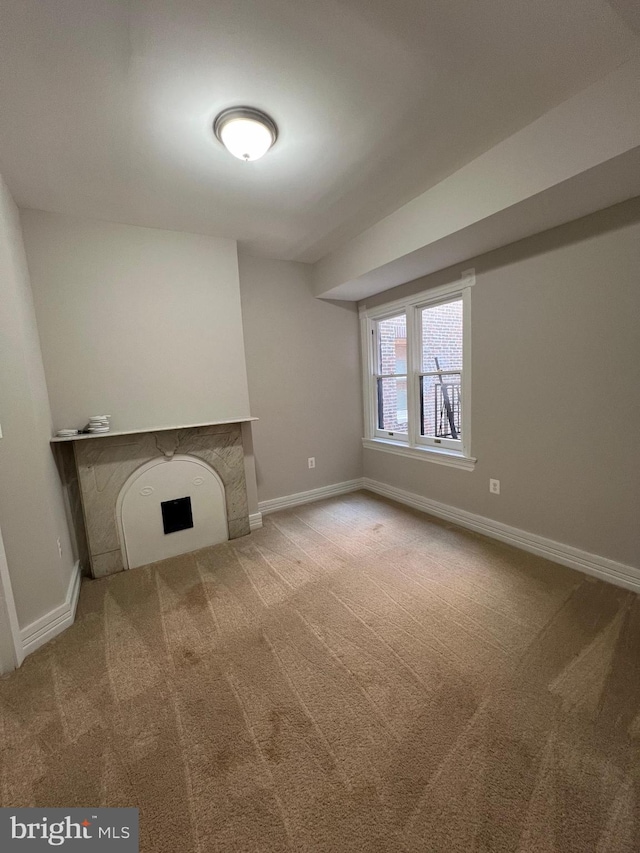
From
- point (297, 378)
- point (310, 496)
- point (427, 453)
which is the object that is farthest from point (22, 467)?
point (427, 453)

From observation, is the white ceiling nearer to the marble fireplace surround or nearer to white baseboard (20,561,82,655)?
the marble fireplace surround

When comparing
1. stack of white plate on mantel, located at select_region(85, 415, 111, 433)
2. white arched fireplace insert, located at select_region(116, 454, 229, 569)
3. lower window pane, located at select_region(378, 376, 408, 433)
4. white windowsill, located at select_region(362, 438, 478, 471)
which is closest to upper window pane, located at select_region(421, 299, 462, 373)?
lower window pane, located at select_region(378, 376, 408, 433)

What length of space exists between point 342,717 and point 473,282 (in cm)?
296

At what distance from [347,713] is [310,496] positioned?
252 cm

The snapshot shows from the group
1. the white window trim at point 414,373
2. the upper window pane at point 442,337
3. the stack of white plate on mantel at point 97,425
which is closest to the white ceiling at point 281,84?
the white window trim at point 414,373

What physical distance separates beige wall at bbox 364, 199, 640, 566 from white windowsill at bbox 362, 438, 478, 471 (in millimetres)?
115

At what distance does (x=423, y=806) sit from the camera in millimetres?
1067

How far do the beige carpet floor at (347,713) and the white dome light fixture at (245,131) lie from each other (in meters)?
2.56

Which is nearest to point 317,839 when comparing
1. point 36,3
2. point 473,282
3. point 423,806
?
point 423,806

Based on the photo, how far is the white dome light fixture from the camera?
1.60m

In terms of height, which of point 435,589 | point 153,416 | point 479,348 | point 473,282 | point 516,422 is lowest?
point 435,589

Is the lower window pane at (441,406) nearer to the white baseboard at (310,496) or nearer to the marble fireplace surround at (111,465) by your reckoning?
the white baseboard at (310,496)

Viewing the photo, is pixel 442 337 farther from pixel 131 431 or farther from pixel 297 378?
pixel 131 431

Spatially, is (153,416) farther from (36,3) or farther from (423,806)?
(423,806)
